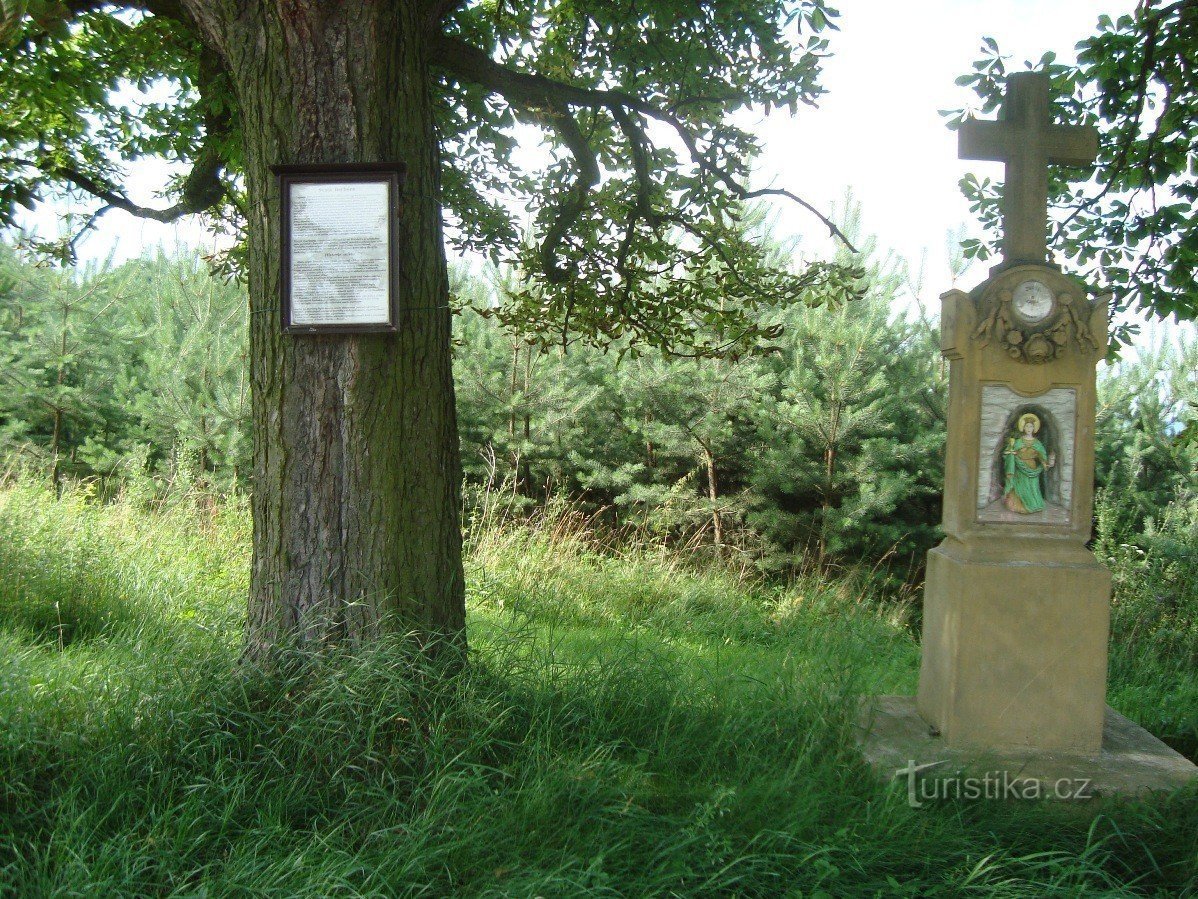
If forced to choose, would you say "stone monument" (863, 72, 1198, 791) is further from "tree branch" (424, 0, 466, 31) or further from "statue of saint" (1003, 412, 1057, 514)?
"tree branch" (424, 0, 466, 31)

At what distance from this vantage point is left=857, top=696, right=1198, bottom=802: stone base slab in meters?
3.49

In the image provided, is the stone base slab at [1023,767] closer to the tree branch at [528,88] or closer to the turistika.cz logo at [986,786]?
the turistika.cz logo at [986,786]

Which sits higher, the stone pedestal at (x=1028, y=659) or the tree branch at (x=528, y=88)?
the tree branch at (x=528, y=88)

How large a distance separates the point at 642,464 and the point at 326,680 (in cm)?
787

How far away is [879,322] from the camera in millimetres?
10477

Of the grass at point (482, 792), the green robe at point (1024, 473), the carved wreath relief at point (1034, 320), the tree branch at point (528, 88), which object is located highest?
the tree branch at point (528, 88)

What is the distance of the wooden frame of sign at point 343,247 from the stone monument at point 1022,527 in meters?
2.49

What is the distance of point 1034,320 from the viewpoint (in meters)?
3.96

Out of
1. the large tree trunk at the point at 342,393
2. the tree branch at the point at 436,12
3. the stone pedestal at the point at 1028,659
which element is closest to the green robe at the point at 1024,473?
the stone pedestal at the point at 1028,659

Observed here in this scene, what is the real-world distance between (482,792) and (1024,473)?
2704 mm

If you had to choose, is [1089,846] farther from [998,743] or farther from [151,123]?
[151,123]

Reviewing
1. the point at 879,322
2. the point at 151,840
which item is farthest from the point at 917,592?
the point at 151,840

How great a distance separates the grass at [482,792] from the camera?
2.60 metres

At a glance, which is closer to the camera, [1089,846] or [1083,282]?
[1089,846]
